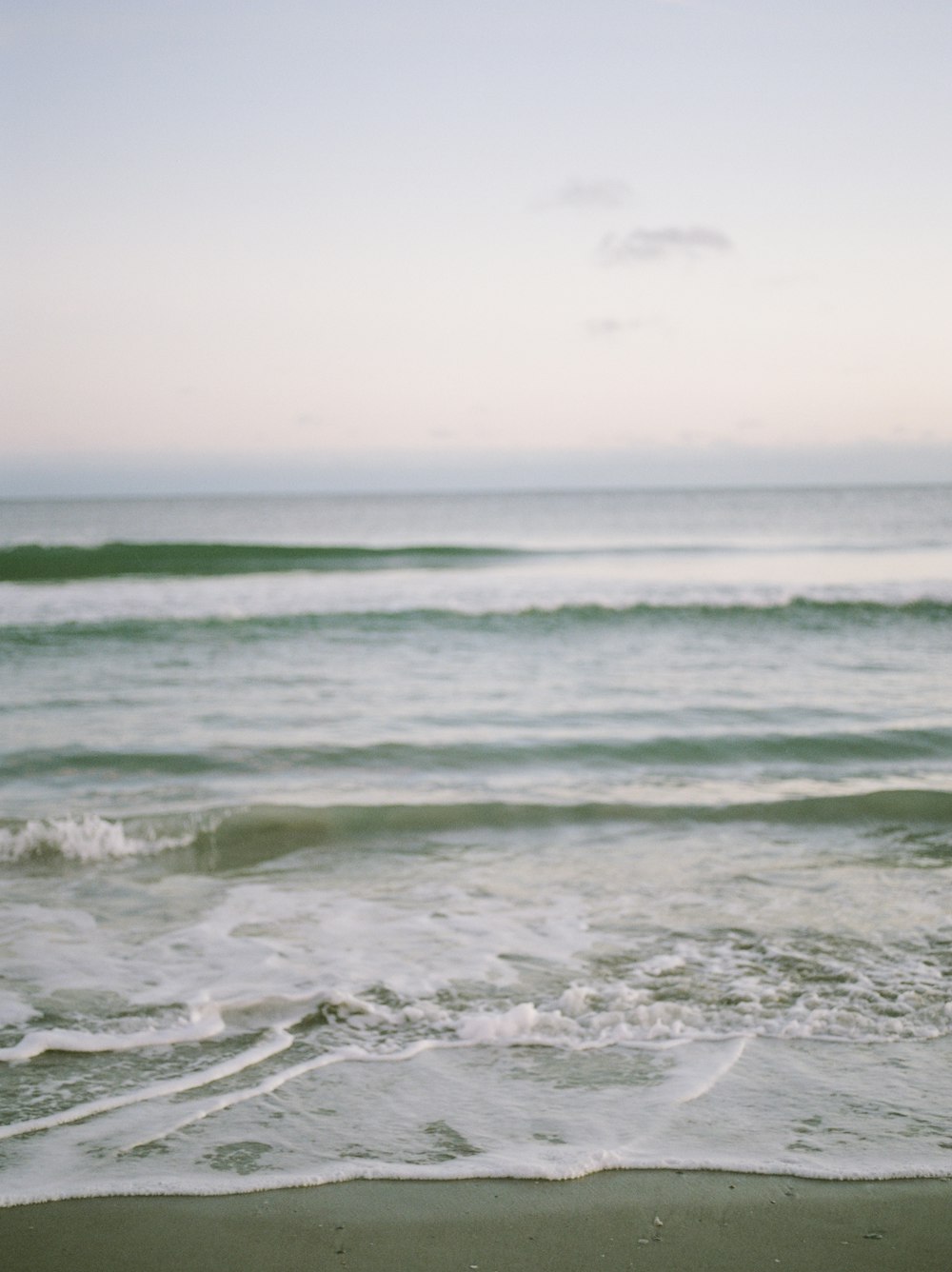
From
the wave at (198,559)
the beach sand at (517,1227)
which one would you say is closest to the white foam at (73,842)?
the beach sand at (517,1227)

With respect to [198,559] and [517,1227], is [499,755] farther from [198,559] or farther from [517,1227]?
[198,559]

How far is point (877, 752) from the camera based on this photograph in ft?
29.9

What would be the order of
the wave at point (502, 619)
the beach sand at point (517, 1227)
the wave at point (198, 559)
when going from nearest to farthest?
the beach sand at point (517, 1227), the wave at point (502, 619), the wave at point (198, 559)

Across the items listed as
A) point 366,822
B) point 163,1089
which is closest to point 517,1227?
point 163,1089

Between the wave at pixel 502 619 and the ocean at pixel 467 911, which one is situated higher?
the wave at pixel 502 619

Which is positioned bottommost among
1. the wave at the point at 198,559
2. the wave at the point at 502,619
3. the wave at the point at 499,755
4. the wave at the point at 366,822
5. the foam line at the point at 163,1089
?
the foam line at the point at 163,1089

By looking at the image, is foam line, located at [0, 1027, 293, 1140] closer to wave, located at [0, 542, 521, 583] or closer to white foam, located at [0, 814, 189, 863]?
white foam, located at [0, 814, 189, 863]

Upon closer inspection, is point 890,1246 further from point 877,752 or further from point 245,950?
point 877,752

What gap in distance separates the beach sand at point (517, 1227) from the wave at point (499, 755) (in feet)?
18.6

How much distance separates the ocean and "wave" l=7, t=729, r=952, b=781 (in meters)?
0.05

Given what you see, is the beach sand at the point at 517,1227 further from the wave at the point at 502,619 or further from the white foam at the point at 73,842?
the wave at the point at 502,619

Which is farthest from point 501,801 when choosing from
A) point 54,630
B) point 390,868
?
point 54,630

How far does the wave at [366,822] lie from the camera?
21.4 feet

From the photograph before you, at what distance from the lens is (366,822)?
23.5 ft
